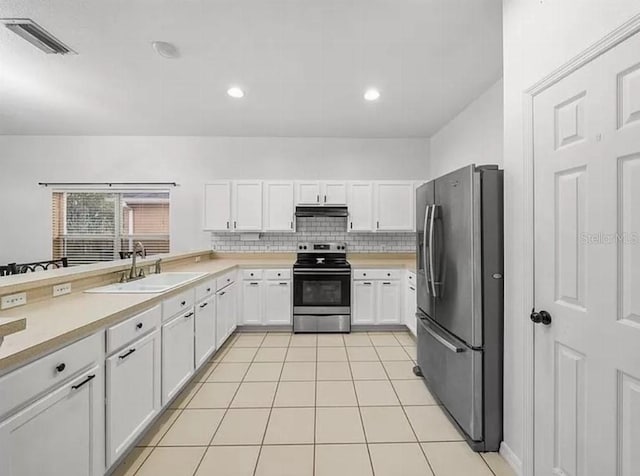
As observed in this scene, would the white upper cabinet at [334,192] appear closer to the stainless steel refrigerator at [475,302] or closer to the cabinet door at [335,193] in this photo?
the cabinet door at [335,193]

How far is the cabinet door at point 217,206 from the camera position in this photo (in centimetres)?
443

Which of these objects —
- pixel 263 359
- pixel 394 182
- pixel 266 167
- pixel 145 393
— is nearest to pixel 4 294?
pixel 145 393

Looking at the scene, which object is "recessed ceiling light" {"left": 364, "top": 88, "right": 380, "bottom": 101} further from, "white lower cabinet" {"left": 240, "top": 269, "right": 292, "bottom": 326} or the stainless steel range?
"white lower cabinet" {"left": 240, "top": 269, "right": 292, "bottom": 326}

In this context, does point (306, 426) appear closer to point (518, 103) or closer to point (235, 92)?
point (518, 103)

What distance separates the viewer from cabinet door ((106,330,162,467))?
1559mm

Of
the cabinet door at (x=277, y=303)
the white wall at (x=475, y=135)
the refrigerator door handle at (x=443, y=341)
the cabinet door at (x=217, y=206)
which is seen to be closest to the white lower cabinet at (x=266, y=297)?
the cabinet door at (x=277, y=303)

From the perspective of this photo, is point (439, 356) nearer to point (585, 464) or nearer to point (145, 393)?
point (585, 464)

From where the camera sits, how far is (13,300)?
1.70m

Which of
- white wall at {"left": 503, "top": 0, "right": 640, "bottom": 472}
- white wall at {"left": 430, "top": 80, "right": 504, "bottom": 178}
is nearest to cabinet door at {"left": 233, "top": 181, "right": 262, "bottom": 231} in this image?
white wall at {"left": 430, "top": 80, "right": 504, "bottom": 178}

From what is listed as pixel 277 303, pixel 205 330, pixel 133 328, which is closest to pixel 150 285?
pixel 205 330

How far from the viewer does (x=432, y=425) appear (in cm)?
215

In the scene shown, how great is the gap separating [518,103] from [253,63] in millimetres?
2097

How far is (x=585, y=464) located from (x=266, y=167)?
4487mm

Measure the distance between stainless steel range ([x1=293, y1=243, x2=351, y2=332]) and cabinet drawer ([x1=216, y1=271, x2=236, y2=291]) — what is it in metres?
0.78
